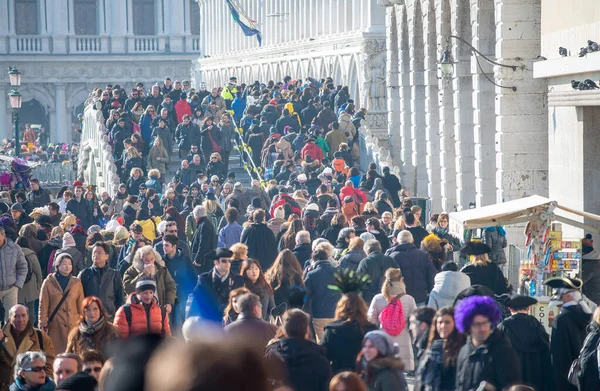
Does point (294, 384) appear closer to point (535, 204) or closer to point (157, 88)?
point (535, 204)

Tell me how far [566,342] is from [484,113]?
16.4 metres

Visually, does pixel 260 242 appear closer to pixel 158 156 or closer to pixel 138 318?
pixel 138 318

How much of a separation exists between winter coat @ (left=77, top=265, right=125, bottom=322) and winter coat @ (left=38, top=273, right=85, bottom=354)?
0.56m

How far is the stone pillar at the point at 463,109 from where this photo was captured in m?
28.4

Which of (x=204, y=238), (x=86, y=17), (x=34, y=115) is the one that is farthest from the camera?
(x=86, y=17)

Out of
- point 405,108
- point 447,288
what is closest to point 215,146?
point 405,108

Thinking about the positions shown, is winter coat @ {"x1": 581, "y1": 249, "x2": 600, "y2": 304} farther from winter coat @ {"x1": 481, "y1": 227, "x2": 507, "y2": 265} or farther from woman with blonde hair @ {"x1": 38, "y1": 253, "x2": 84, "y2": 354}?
Answer: woman with blonde hair @ {"x1": 38, "y1": 253, "x2": 84, "y2": 354}

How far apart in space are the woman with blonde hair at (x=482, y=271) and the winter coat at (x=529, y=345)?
10.5 ft

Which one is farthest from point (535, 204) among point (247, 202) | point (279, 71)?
point (279, 71)

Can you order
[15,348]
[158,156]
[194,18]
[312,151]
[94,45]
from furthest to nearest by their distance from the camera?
[194,18], [94,45], [158,156], [312,151], [15,348]

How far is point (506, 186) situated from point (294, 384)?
613 inches

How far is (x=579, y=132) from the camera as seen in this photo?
19688 mm

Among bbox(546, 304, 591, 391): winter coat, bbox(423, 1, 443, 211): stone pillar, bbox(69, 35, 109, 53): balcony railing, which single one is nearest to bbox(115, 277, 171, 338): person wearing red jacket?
bbox(546, 304, 591, 391): winter coat

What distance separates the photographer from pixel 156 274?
46.8 feet
